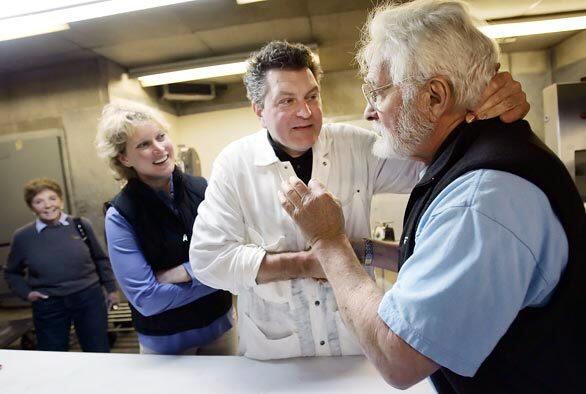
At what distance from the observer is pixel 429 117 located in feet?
2.80

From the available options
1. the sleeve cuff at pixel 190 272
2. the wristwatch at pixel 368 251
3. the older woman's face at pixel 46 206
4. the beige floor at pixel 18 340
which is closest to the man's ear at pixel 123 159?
the sleeve cuff at pixel 190 272

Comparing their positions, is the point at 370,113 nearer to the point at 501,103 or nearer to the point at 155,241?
the point at 501,103

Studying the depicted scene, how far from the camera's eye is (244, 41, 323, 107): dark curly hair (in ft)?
→ 4.42

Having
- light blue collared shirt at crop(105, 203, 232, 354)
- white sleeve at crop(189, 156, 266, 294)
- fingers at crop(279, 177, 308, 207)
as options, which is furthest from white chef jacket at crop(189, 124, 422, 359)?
light blue collared shirt at crop(105, 203, 232, 354)

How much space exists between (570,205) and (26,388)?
69.0 inches

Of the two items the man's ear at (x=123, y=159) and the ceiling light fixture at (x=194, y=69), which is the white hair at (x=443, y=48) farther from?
the ceiling light fixture at (x=194, y=69)

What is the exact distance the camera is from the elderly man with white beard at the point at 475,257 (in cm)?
63

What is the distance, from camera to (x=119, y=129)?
179 centimetres

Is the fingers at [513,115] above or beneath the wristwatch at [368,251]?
above

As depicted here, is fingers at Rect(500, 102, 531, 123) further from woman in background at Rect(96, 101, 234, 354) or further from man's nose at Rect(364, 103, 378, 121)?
woman in background at Rect(96, 101, 234, 354)

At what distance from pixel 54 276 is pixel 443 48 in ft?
11.3

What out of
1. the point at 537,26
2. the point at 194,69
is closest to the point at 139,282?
the point at 194,69

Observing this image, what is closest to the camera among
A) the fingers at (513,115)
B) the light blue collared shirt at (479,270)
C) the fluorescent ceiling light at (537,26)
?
the light blue collared shirt at (479,270)

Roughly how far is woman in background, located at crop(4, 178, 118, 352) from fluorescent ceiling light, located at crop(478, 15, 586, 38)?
442 centimetres
